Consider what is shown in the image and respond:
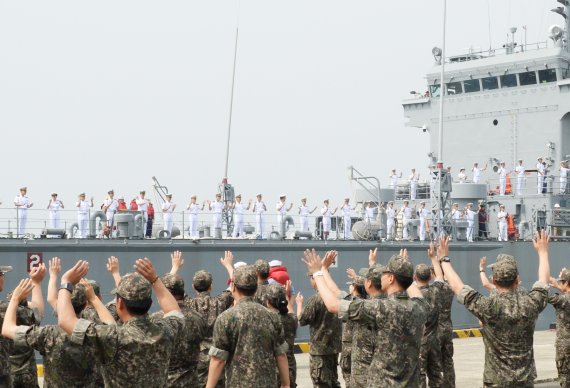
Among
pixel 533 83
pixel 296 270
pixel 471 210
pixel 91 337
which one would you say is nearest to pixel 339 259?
pixel 296 270

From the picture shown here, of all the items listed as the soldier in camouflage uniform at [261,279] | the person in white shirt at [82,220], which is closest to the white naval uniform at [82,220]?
the person in white shirt at [82,220]

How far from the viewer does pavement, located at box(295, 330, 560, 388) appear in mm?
A: 13523

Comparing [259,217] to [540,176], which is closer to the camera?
[259,217]

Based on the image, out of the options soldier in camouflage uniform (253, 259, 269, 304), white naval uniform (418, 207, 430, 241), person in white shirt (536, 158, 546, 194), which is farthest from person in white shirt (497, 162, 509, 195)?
soldier in camouflage uniform (253, 259, 269, 304)

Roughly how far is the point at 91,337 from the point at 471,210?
69.5ft

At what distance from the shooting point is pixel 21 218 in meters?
18.8

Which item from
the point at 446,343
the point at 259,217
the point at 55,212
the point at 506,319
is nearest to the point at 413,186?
the point at 259,217

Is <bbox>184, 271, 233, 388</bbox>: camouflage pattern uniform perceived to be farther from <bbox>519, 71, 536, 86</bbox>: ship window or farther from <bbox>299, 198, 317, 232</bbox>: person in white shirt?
<bbox>519, 71, 536, 86</bbox>: ship window

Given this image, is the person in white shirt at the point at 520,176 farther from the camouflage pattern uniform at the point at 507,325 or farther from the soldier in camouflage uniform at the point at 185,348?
the soldier in camouflage uniform at the point at 185,348

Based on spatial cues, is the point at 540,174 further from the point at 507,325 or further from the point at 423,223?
the point at 507,325

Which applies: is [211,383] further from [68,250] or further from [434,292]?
[68,250]

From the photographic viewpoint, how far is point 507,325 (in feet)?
23.9

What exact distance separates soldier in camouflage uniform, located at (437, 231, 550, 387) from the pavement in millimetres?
5985

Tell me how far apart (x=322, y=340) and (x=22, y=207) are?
1011cm
